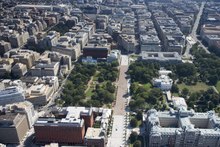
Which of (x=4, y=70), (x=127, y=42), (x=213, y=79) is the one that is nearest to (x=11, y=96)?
(x=4, y=70)

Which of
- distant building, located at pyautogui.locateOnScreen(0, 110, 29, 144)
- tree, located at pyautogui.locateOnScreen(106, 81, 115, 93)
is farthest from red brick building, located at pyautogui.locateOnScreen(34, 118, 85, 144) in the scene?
tree, located at pyautogui.locateOnScreen(106, 81, 115, 93)

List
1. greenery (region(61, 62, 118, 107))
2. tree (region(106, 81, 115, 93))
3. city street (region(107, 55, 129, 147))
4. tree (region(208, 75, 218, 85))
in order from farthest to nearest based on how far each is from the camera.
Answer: tree (region(208, 75, 218, 85)) < tree (region(106, 81, 115, 93)) < greenery (region(61, 62, 118, 107)) < city street (region(107, 55, 129, 147))

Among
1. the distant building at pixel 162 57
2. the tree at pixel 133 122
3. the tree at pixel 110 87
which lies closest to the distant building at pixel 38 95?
the tree at pixel 110 87

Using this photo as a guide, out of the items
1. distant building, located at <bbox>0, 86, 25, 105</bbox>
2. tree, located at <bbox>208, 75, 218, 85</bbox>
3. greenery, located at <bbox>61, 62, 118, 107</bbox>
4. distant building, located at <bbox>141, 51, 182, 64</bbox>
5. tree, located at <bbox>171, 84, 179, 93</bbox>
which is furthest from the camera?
distant building, located at <bbox>141, 51, 182, 64</bbox>

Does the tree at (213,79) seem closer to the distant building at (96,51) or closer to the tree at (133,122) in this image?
the tree at (133,122)

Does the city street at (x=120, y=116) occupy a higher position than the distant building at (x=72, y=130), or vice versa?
the distant building at (x=72, y=130)

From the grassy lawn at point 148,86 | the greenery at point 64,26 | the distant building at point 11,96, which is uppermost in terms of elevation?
the greenery at point 64,26

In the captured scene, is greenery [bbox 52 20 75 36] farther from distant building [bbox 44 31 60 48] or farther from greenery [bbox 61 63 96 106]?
greenery [bbox 61 63 96 106]

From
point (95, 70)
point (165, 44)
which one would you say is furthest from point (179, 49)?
point (95, 70)

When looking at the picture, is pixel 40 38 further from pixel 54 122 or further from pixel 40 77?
pixel 54 122

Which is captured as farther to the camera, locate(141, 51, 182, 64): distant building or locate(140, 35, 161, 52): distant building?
locate(140, 35, 161, 52): distant building
